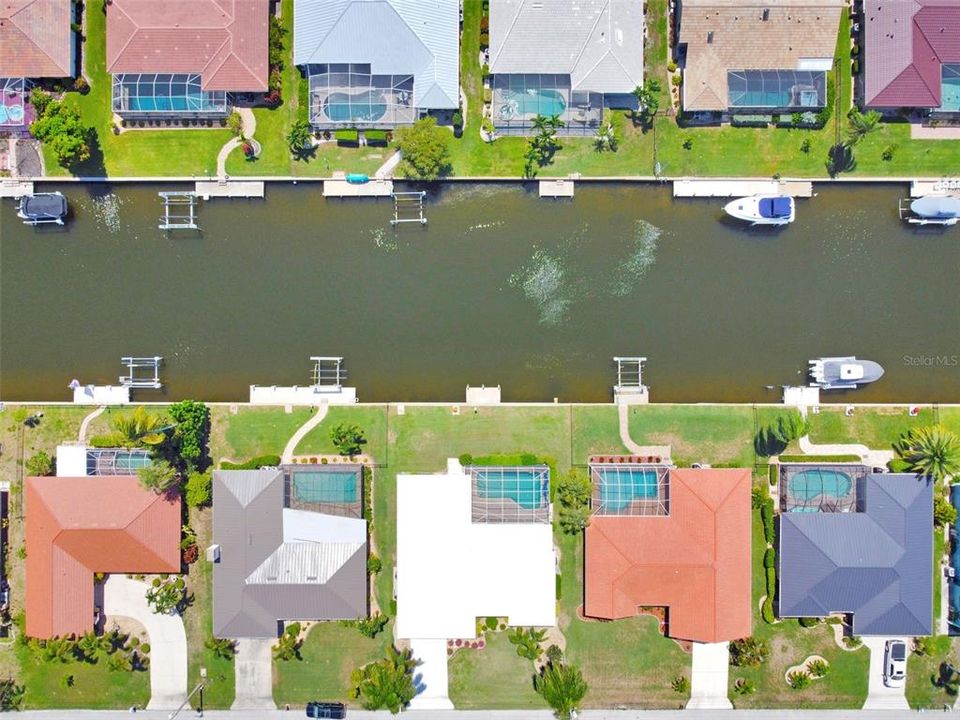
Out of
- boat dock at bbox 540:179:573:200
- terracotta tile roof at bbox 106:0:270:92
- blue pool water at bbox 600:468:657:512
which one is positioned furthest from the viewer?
boat dock at bbox 540:179:573:200

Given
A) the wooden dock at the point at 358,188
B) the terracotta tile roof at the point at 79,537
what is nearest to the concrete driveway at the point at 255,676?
the terracotta tile roof at the point at 79,537

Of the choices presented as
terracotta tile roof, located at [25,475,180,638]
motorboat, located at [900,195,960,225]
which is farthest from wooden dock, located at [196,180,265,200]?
motorboat, located at [900,195,960,225]

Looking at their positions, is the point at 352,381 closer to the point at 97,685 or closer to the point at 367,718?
the point at 367,718

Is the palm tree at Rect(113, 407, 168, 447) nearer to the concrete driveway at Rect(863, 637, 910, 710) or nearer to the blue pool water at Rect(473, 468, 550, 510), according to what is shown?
the blue pool water at Rect(473, 468, 550, 510)

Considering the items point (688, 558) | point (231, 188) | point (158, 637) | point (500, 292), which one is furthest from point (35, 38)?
point (688, 558)

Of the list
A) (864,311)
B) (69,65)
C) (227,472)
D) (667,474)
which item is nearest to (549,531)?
(667,474)

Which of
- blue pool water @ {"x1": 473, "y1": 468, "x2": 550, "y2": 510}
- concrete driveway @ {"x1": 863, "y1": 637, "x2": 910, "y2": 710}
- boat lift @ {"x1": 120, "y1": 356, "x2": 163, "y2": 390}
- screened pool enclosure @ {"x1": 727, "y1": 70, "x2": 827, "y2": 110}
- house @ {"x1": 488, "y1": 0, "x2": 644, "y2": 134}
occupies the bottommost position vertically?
concrete driveway @ {"x1": 863, "y1": 637, "x2": 910, "y2": 710}

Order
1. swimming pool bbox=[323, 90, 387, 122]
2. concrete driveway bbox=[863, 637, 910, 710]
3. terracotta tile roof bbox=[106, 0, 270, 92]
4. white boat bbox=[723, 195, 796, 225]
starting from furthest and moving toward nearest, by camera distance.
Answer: concrete driveway bbox=[863, 637, 910, 710], white boat bbox=[723, 195, 796, 225], swimming pool bbox=[323, 90, 387, 122], terracotta tile roof bbox=[106, 0, 270, 92]
